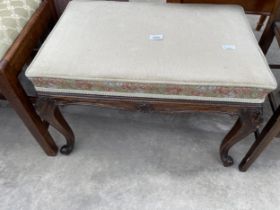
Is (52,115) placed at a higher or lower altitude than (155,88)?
lower

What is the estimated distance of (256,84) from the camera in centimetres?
73

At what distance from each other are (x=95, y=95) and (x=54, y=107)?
0.17m

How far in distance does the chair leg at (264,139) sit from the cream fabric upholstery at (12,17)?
88 cm

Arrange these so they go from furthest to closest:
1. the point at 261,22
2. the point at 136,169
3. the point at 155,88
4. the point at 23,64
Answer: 1. the point at 261,22
2. the point at 136,169
3. the point at 23,64
4. the point at 155,88

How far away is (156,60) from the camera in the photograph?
0.78m

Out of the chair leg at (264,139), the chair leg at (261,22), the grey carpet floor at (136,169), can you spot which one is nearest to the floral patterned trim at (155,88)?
the chair leg at (264,139)

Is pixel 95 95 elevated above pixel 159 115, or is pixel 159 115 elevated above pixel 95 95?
pixel 95 95

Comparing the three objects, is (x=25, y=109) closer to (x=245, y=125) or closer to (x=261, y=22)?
(x=245, y=125)

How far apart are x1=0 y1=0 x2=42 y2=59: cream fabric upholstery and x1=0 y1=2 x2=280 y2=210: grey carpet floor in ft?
1.65

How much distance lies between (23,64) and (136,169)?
59cm

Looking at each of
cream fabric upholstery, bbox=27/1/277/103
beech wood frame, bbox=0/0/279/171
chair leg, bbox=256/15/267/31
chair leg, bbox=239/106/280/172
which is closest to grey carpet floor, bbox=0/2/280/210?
chair leg, bbox=239/106/280/172

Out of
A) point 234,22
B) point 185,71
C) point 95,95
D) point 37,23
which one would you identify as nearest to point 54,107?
point 95,95

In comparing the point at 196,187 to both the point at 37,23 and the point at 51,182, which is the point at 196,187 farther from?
the point at 37,23

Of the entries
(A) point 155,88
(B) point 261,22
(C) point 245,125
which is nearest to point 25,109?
(A) point 155,88
